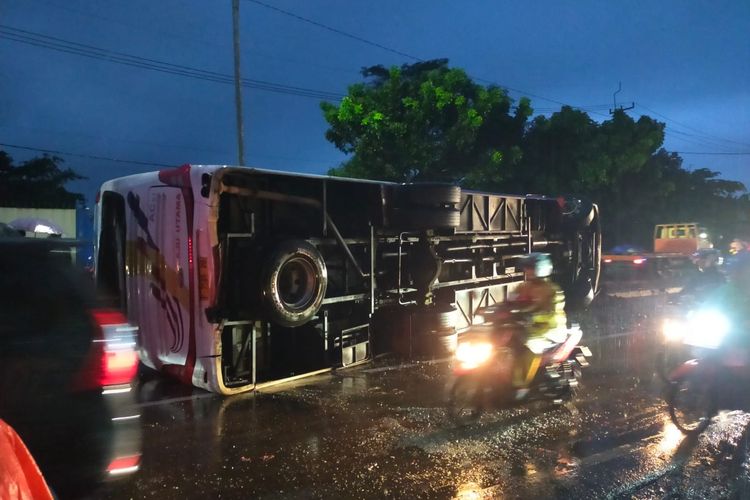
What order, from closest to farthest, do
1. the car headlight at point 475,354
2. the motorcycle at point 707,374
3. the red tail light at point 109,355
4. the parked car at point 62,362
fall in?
the parked car at point 62,362, the red tail light at point 109,355, the motorcycle at point 707,374, the car headlight at point 475,354

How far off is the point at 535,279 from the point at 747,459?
228cm

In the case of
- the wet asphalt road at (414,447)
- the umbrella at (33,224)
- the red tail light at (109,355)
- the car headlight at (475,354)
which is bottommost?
the wet asphalt road at (414,447)

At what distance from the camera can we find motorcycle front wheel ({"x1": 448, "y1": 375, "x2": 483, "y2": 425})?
19.1 ft

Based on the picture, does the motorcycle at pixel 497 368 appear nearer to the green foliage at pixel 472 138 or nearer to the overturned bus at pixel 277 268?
the overturned bus at pixel 277 268

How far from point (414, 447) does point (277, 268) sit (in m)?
2.39

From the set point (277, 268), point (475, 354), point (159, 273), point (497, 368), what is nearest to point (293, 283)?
point (277, 268)

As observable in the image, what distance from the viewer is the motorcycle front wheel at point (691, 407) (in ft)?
18.1

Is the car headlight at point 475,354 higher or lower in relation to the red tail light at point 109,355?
lower

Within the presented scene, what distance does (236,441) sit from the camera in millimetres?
5172

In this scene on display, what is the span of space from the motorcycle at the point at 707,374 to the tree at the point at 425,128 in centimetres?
1217

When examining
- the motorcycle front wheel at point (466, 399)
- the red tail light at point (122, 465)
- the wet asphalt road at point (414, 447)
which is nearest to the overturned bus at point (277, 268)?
the wet asphalt road at point (414, 447)

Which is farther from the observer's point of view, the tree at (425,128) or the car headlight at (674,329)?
the tree at (425,128)

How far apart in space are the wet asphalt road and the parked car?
47 centimetres

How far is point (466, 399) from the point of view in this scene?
5.98 metres
